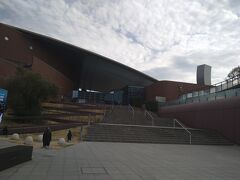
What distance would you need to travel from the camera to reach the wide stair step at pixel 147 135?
68.9ft

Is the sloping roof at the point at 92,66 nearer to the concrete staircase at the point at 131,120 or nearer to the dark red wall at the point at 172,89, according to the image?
the dark red wall at the point at 172,89

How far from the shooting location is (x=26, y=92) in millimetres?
29141

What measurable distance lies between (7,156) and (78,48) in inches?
1820

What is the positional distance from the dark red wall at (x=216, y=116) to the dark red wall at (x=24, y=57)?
17.7 metres

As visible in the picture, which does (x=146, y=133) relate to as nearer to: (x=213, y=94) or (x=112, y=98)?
(x=213, y=94)

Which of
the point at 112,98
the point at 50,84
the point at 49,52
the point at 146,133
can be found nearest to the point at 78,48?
the point at 49,52

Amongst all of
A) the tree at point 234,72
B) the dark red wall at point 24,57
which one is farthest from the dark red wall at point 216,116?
the tree at point 234,72

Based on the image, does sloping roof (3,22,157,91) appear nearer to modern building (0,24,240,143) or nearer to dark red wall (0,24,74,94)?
modern building (0,24,240,143)

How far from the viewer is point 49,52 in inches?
2042

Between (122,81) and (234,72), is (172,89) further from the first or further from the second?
(122,81)

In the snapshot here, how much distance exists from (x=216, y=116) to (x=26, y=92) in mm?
19222

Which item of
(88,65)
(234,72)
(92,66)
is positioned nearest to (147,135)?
(234,72)

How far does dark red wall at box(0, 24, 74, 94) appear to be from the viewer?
126 feet

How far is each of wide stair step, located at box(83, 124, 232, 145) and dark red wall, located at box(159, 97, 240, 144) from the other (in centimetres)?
83
